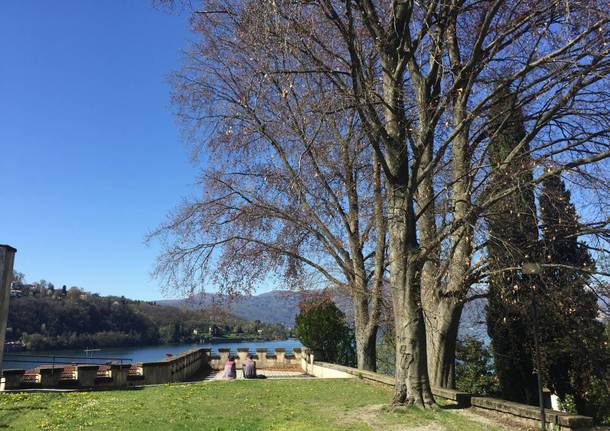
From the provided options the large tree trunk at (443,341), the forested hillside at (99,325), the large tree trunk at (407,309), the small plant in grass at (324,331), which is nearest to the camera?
the large tree trunk at (407,309)

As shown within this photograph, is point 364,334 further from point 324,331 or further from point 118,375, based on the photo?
point 118,375

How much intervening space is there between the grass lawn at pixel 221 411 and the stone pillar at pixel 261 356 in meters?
15.3

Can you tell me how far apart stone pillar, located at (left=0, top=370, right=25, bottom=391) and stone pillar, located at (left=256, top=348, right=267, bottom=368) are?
16.5 metres

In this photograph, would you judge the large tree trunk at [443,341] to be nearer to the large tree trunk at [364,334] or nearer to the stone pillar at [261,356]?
the large tree trunk at [364,334]

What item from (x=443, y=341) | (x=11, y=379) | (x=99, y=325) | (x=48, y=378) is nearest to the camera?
(x=443, y=341)

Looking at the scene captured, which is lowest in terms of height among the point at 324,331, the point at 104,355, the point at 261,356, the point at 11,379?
the point at 104,355

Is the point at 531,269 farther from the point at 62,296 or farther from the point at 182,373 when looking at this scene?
the point at 62,296

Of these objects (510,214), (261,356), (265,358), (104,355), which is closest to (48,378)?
(510,214)

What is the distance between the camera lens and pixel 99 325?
72.4m

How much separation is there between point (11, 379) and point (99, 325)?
2436 inches

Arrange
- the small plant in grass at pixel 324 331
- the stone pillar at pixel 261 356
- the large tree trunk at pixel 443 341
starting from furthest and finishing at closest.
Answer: the stone pillar at pixel 261 356
the small plant in grass at pixel 324 331
the large tree trunk at pixel 443 341

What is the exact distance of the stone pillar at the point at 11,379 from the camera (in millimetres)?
14780

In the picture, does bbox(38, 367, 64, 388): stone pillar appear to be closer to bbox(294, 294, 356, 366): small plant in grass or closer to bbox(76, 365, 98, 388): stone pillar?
bbox(76, 365, 98, 388): stone pillar

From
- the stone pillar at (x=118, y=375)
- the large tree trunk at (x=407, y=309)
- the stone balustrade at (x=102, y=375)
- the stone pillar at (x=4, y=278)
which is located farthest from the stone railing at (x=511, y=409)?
the stone pillar at (x=4, y=278)
